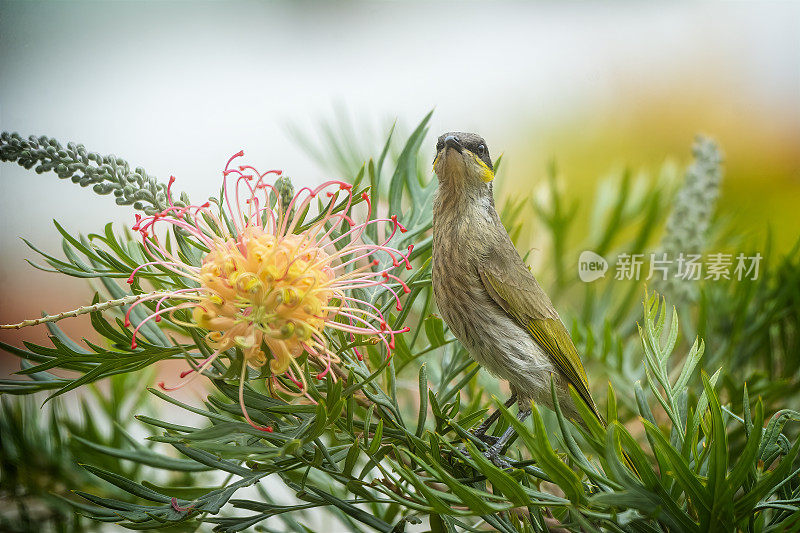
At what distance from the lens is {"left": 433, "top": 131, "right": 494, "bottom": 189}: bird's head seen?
310 millimetres

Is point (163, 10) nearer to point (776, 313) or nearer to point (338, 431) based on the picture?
point (338, 431)

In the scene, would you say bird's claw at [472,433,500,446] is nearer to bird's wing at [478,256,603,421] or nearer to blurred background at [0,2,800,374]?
bird's wing at [478,256,603,421]

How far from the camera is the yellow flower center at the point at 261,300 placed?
0.82 ft

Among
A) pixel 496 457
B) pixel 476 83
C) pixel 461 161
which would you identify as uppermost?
pixel 476 83

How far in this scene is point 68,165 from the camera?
273 millimetres

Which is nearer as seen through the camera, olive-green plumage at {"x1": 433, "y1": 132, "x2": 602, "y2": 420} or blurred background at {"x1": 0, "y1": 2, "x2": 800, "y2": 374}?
olive-green plumage at {"x1": 433, "y1": 132, "x2": 602, "y2": 420}

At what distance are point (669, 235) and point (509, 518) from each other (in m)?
0.29

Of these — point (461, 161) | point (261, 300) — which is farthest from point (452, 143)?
point (261, 300)

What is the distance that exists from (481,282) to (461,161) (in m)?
0.06

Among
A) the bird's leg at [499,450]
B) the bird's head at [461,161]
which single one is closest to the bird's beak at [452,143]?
the bird's head at [461,161]

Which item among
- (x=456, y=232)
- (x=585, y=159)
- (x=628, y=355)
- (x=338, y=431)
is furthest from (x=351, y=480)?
(x=585, y=159)

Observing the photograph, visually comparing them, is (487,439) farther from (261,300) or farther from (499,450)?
(261,300)

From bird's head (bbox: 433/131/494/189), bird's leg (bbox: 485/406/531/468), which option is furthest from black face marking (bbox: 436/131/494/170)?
bird's leg (bbox: 485/406/531/468)

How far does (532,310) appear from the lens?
33 cm
